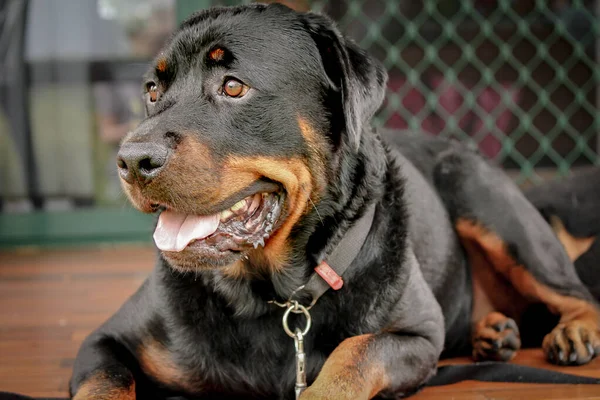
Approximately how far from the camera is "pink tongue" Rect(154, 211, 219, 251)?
1.80 m

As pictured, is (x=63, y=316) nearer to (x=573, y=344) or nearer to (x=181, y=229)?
(x=181, y=229)

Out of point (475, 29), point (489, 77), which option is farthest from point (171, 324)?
point (475, 29)

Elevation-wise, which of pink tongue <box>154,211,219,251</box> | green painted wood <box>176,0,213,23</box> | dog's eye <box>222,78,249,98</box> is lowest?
green painted wood <box>176,0,213,23</box>

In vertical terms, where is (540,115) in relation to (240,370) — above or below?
below

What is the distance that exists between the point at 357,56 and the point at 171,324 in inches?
33.1

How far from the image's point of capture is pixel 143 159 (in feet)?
5.52

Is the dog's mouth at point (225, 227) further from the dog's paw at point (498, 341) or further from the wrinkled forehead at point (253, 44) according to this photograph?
the dog's paw at point (498, 341)

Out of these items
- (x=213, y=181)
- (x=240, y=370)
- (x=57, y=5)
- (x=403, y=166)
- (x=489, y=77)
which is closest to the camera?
(x=213, y=181)

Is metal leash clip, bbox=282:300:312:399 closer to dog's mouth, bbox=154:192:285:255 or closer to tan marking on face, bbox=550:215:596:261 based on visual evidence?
dog's mouth, bbox=154:192:285:255

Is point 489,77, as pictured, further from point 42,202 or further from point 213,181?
point 213,181

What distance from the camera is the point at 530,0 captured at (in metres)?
5.72

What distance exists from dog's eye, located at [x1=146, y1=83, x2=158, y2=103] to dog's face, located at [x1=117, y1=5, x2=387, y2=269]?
11mm

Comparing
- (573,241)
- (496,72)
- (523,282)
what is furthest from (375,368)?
(496,72)

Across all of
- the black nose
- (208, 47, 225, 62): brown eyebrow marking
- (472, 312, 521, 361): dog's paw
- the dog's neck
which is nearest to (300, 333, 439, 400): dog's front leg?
the dog's neck
